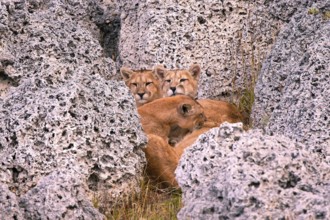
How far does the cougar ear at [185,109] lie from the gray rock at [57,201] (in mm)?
3588

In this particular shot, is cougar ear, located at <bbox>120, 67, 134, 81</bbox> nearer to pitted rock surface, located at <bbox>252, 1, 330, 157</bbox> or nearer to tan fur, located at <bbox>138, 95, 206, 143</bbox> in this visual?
tan fur, located at <bbox>138, 95, 206, 143</bbox>

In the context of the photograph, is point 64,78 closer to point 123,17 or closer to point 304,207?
point 123,17

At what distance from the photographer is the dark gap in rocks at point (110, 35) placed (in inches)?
552

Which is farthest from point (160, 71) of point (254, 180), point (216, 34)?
point (254, 180)

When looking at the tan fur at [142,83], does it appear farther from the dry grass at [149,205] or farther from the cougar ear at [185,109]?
the dry grass at [149,205]

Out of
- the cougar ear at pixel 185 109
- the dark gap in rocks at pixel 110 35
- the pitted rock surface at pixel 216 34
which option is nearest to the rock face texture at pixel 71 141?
the cougar ear at pixel 185 109

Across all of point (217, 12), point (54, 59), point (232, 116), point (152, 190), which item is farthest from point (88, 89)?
point (217, 12)

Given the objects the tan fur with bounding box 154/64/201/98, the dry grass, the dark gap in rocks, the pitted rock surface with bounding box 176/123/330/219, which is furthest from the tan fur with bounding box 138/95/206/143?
the pitted rock surface with bounding box 176/123/330/219

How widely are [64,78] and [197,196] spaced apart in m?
3.28

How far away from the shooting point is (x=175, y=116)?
39.4 ft

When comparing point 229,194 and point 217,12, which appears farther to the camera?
point 217,12

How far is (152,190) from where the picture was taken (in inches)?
395

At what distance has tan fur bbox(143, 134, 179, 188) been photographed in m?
10.2

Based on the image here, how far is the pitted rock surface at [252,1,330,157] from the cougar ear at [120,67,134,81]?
7.29ft
